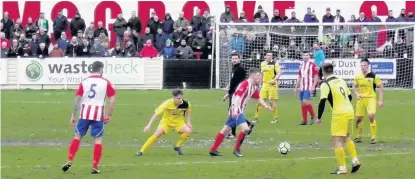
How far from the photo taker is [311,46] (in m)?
38.9

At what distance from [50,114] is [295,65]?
1114 cm

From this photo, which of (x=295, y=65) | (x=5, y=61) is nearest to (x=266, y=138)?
(x=295, y=65)

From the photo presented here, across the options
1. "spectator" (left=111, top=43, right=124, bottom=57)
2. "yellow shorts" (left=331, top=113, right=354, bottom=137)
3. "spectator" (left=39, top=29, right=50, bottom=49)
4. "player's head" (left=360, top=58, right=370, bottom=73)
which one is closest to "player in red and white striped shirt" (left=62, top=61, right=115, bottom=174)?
"yellow shorts" (left=331, top=113, right=354, bottom=137)

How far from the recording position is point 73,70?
127ft

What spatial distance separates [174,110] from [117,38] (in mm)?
19632

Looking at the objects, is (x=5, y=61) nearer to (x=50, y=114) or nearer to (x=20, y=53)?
(x=20, y=53)

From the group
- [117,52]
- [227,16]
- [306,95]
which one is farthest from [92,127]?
[227,16]

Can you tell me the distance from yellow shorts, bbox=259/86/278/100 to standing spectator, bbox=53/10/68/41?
1452 cm

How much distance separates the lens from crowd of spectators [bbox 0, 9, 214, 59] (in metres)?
39.0

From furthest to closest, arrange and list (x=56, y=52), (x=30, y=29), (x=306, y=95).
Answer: (x=30, y=29) → (x=56, y=52) → (x=306, y=95)

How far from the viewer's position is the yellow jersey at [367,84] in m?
23.7

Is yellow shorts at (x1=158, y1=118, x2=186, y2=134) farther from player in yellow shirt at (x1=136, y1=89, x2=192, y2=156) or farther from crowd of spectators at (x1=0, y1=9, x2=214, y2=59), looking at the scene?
crowd of spectators at (x1=0, y1=9, x2=214, y2=59)

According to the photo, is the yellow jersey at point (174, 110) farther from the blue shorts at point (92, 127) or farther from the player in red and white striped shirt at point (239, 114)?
the blue shorts at point (92, 127)

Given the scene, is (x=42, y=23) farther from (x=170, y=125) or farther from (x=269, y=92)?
(x=170, y=125)
